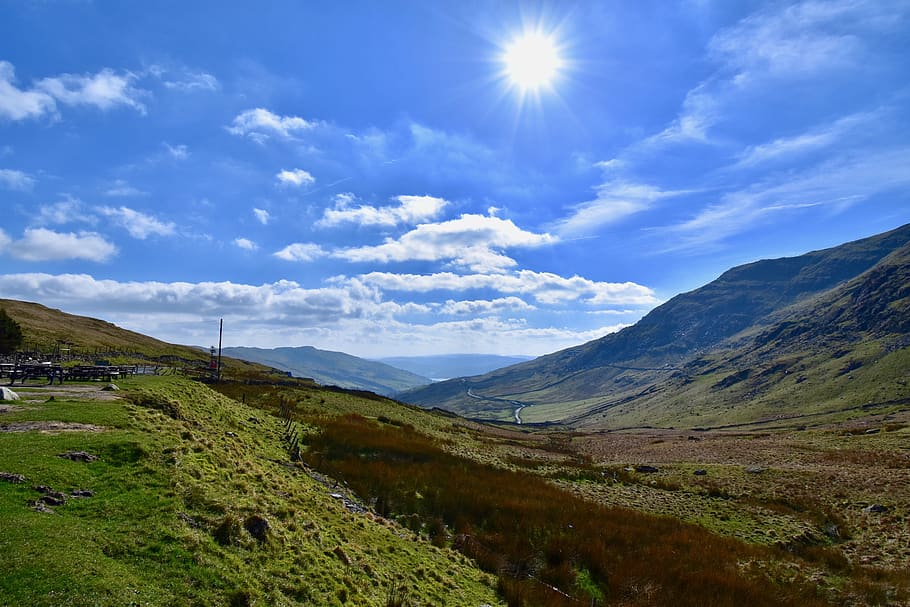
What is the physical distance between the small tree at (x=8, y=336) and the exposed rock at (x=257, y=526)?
236 feet

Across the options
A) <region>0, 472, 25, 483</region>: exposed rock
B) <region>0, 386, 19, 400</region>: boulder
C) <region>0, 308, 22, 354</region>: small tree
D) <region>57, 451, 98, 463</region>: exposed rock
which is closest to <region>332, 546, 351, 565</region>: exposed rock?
<region>57, 451, 98, 463</region>: exposed rock

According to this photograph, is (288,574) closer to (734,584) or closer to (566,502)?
(734,584)

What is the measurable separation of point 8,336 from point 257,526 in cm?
7640

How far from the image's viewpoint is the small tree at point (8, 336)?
197 ft

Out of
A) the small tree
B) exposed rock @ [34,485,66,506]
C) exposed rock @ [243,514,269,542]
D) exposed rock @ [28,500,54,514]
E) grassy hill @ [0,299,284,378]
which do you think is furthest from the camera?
grassy hill @ [0,299,284,378]

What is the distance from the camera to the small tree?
60.0 m

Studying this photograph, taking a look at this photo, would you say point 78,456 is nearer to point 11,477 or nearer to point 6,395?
point 11,477

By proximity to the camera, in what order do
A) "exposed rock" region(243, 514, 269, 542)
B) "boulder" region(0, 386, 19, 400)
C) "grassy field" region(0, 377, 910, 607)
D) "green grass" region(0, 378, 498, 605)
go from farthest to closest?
"boulder" region(0, 386, 19, 400), "exposed rock" region(243, 514, 269, 542), "grassy field" region(0, 377, 910, 607), "green grass" region(0, 378, 498, 605)

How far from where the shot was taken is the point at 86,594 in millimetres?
8414

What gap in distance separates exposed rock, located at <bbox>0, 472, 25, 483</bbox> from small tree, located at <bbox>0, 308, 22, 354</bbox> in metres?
67.7

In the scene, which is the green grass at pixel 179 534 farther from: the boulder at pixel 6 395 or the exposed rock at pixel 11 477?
the boulder at pixel 6 395

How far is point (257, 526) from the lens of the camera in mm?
13047

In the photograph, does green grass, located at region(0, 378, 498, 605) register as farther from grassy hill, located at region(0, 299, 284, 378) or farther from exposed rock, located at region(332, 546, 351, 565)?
grassy hill, located at region(0, 299, 284, 378)

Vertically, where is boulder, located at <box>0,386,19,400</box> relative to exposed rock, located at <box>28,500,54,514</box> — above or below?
above
